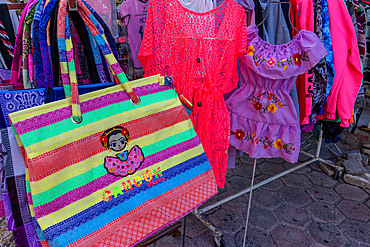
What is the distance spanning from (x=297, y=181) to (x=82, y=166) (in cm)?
303

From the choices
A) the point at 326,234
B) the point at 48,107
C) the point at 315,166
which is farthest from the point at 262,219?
the point at 48,107

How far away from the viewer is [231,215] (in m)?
2.47

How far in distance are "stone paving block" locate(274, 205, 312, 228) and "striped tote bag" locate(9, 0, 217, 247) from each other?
1797mm

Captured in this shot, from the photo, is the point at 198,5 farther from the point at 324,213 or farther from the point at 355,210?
the point at 355,210

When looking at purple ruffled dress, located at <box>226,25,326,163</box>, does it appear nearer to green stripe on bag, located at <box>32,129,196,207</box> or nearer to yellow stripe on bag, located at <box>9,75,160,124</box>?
green stripe on bag, located at <box>32,129,196,207</box>

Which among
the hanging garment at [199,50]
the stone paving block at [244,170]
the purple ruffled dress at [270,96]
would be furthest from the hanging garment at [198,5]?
the stone paving block at [244,170]

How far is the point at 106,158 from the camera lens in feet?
2.76

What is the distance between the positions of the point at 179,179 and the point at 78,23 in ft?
2.61

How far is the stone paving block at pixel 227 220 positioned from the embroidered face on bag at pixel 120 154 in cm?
176

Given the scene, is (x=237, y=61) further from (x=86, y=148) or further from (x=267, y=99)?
(x=86, y=148)

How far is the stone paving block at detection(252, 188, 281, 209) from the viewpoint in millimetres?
2613

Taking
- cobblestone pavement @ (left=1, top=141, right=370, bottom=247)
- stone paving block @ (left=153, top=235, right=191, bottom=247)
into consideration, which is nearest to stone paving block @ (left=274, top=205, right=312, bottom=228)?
cobblestone pavement @ (left=1, top=141, right=370, bottom=247)

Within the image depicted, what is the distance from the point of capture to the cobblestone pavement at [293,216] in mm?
2152

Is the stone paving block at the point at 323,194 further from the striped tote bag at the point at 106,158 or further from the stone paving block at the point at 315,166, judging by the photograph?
the striped tote bag at the point at 106,158
